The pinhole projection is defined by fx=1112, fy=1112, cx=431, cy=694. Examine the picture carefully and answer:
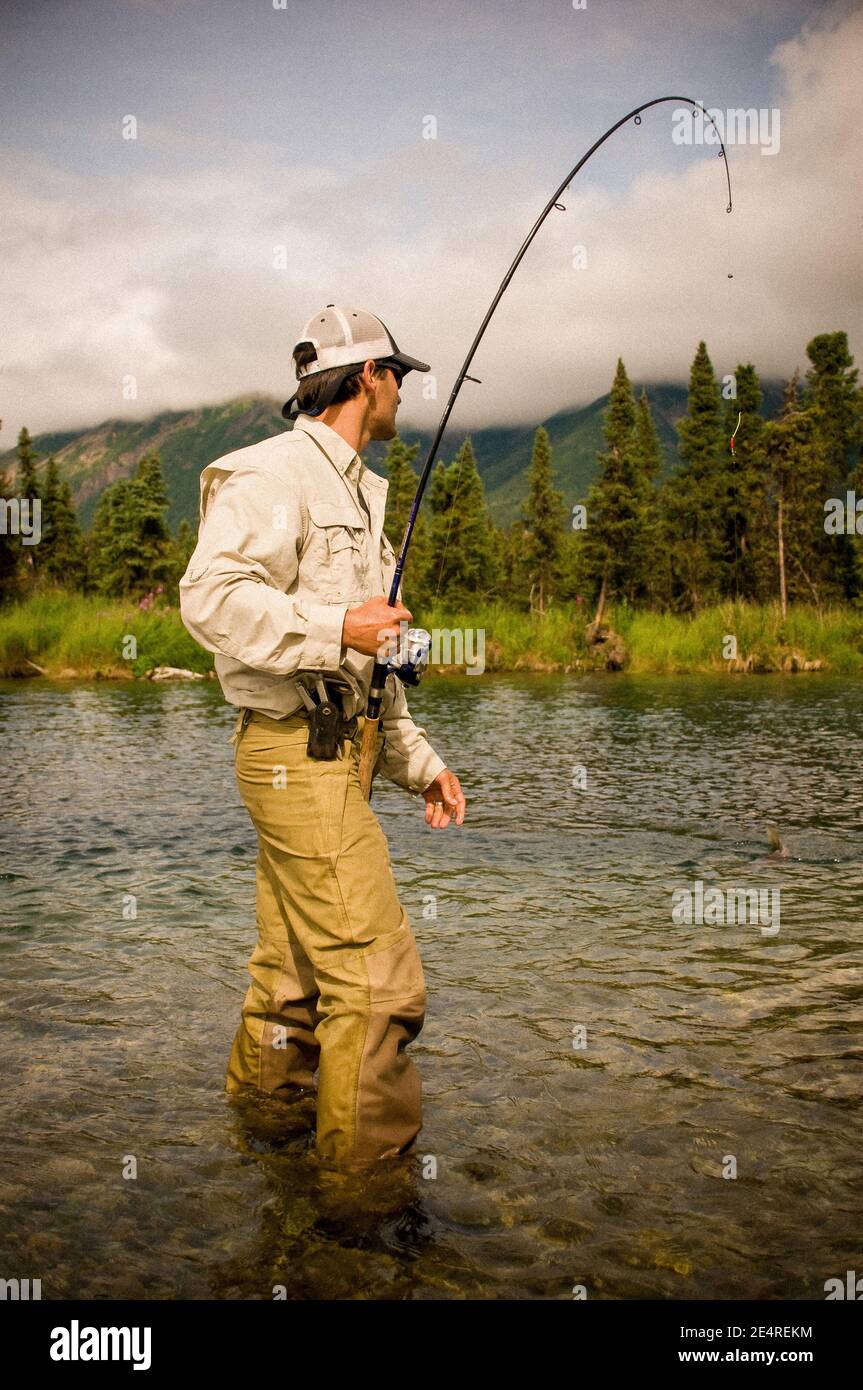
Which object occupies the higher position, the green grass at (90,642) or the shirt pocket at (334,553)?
the shirt pocket at (334,553)

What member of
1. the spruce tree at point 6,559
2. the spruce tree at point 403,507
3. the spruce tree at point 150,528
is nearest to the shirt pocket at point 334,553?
the spruce tree at point 6,559

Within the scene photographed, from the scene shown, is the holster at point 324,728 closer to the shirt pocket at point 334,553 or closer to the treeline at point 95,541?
the shirt pocket at point 334,553

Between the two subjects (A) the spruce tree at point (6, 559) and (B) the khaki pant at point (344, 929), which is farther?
(A) the spruce tree at point (6, 559)

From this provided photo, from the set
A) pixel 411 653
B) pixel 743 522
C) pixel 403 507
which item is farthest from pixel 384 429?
pixel 403 507

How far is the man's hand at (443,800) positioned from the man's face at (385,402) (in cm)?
130

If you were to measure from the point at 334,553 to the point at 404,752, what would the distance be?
0.91 m

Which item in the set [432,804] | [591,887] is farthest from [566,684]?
[432,804]

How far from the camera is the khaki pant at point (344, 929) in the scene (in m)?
3.47

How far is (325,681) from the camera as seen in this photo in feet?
11.8

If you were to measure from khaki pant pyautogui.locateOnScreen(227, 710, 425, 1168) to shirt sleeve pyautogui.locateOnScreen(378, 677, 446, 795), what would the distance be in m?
0.44
